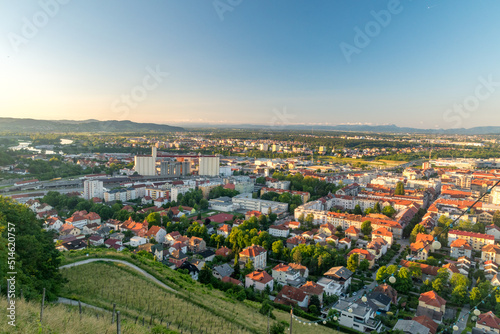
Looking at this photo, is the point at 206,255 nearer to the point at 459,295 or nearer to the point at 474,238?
the point at 459,295

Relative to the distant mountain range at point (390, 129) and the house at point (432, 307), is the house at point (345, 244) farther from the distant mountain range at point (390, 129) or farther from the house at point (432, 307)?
the distant mountain range at point (390, 129)

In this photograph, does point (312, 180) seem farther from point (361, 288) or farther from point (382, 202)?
point (361, 288)

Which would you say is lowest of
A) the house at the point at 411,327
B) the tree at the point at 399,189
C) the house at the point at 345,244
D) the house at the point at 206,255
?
the house at the point at 206,255

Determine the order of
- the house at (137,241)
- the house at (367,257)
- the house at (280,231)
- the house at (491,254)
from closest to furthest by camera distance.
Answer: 1. the house at (367,257)
2. the house at (491,254)
3. the house at (137,241)
4. the house at (280,231)

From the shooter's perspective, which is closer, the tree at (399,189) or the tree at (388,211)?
the tree at (388,211)

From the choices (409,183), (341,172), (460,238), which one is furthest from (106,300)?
→ (341,172)

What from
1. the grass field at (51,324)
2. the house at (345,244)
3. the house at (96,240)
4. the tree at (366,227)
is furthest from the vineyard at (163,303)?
Answer: the tree at (366,227)

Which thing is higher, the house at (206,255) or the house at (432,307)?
the house at (432,307)
